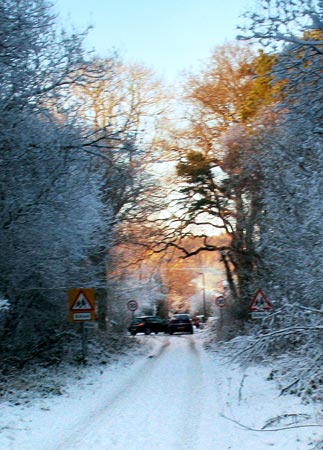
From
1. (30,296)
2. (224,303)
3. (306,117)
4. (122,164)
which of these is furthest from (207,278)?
(306,117)

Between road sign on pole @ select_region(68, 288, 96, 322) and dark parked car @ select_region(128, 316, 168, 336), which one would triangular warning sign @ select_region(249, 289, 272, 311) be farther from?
dark parked car @ select_region(128, 316, 168, 336)

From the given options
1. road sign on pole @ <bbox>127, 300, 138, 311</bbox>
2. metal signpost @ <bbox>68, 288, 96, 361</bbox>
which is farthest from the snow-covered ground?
road sign on pole @ <bbox>127, 300, 138, 311</bbox>

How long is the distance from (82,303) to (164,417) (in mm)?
7644

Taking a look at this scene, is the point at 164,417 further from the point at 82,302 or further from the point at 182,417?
the point at 82,302

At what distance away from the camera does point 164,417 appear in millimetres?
11461

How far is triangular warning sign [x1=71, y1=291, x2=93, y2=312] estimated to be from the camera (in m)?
18.6

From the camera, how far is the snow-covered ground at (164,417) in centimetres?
934

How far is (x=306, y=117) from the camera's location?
38.9 feet

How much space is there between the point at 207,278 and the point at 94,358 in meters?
73.3

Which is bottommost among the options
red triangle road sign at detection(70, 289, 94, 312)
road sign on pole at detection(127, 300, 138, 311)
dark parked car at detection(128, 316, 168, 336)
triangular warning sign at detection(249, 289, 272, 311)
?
dark parked car at detection(128, 316, 168, 336)

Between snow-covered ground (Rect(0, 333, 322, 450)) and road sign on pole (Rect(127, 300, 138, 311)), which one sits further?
road sign on pole (Rect(127, 300, 138, 311))

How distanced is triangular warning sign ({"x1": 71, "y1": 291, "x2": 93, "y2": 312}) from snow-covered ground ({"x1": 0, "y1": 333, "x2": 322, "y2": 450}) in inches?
81.6

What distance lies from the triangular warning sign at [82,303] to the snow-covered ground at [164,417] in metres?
2.07

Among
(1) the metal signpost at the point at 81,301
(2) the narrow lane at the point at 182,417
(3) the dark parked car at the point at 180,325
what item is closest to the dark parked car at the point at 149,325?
(3) the dark parked car at the point at 180,325
